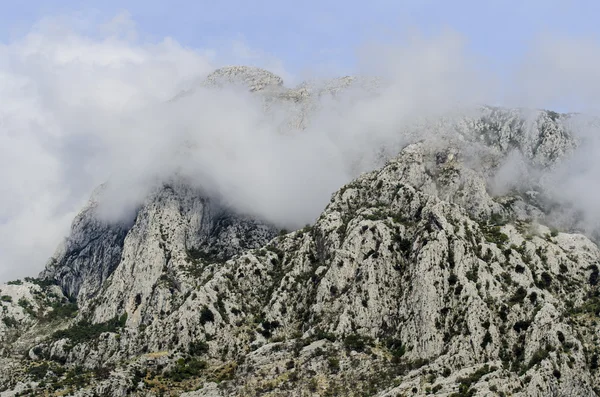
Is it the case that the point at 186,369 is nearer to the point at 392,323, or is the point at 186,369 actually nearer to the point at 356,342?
the point at 356,342

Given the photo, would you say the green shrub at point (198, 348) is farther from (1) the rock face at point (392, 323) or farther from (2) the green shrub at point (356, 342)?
(2) the green shrub at point (356, 342)

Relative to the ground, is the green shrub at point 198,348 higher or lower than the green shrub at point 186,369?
higher

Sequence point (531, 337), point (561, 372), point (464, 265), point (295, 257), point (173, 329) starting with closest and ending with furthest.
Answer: point (561, 372)
point (531, 337)
point (464, 265)
point (173, 329)
point (295, 257)

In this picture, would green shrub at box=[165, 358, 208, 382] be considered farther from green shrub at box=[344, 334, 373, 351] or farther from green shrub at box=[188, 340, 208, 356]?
green shrub at box=[344, 334, 373, 351]

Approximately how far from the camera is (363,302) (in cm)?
17188

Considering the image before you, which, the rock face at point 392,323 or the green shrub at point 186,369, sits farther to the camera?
the green shrub at point 186,369

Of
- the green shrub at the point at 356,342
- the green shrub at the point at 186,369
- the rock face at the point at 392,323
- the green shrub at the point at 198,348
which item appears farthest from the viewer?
the green shrub at the point at 198,348

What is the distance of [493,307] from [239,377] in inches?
2370

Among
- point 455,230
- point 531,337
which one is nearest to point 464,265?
point 455,230

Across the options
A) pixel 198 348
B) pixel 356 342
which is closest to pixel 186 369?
pixel 198 348

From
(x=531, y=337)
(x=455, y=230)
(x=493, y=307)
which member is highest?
(x=455, y=230)

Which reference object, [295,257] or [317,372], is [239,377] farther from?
[295,257]

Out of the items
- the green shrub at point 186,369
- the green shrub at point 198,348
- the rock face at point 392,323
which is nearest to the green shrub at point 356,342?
the rock face at point 392,323

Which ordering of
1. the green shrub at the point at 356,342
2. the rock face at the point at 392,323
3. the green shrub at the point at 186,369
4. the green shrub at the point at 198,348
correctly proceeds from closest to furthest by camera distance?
1. the rock face at the point at 392,323
2. the green shrub at the point at 356,342
3. the green shrub at the point at 186,369
4. the green shrub at the point at 198,348
